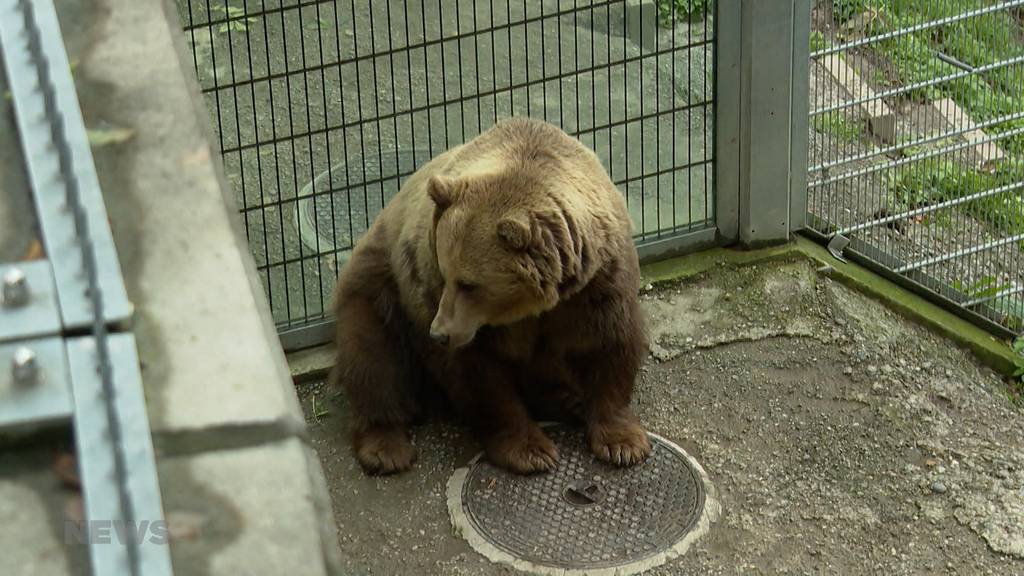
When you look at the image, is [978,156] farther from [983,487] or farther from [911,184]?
[983,487]

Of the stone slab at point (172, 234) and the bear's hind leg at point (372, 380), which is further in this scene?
the bear's hind leg at point (372, 380)

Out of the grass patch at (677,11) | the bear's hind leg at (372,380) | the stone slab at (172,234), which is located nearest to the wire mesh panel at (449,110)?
the grass patch at (677,11)

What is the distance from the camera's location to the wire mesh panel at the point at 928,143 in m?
6.21

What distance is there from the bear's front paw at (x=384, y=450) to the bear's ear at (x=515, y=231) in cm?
114

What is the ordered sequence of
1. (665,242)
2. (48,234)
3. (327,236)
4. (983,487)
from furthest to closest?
1. (665,242)
2. (327,236)
3. (983,487)
4. (48,234)

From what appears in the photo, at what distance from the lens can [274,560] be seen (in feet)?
5.05

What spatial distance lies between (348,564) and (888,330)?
9.01ft

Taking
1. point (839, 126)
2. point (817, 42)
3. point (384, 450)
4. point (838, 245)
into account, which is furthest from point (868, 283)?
point (384, 450)

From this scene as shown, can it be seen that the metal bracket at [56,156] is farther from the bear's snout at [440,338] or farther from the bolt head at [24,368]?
the bear's snout at [440,338]

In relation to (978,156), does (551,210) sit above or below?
above


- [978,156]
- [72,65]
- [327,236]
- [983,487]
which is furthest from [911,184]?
[72,65]

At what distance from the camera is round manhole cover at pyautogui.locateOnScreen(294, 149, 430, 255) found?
20.1 ft

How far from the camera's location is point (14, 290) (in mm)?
1678

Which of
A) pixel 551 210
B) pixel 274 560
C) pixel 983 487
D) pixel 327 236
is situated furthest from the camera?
pixel 327 236
